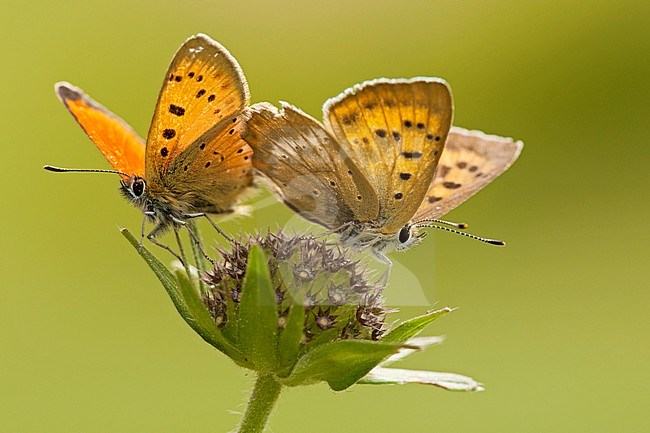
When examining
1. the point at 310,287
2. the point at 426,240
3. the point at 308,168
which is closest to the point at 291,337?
the point at 310,287

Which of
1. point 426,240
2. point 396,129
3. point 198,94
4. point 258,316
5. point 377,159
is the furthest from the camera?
point 426,240

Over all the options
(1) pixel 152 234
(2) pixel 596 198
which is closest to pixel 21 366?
(1) pixel 152 234

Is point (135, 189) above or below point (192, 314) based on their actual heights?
above

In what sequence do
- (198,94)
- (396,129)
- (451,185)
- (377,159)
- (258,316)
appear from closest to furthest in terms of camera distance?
(258,316) < (198,94) < (396,129) < (377,159) < (451,185)

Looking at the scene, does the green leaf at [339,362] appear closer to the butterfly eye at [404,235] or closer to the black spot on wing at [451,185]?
the butterfly eye at [404,235]

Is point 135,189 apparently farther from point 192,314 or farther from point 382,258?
point 382,258

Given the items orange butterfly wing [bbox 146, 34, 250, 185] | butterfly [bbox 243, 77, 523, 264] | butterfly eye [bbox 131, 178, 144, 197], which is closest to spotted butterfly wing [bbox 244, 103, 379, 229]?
butterfly [bbox 243, 77, 523, 264]

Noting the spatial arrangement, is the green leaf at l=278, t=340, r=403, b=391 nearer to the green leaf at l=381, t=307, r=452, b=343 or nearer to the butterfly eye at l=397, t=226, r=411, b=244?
the green leaf at l=381, t=307, r=452, b=343

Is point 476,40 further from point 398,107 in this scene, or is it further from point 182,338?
point 398,107
